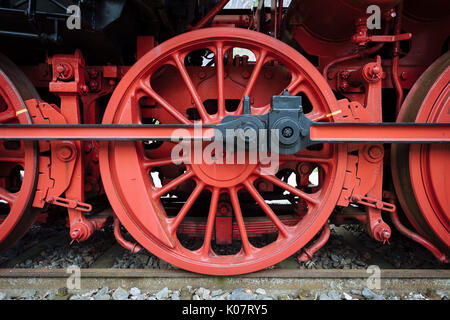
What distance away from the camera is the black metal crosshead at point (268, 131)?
1433 millimetres

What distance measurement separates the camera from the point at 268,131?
1.46m

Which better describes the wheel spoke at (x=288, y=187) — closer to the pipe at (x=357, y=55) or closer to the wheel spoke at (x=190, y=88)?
the wheel spoke at (x=190, y=88)

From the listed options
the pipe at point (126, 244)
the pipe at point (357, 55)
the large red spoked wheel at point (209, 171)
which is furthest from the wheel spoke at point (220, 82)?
the pipe at point (126, 244)

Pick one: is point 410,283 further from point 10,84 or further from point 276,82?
point 10,84

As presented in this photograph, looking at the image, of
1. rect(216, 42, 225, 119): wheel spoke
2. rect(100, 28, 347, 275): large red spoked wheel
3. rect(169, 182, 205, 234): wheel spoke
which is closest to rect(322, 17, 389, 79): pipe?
rect(100, 28, 347, 275): large red spoked wheel

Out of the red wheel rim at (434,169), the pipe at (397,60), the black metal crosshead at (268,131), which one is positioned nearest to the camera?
the black metal crosshead at (268,131)

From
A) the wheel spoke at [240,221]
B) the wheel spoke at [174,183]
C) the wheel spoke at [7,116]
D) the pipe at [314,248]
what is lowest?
the pipe at [314,248]

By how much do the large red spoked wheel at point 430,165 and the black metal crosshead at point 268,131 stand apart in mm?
130

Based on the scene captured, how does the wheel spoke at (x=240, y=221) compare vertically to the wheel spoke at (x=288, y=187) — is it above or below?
below

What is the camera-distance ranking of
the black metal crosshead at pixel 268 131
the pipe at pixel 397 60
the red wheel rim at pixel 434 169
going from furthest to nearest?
the pipe at pixel 397 60 → the red wheel rim at pixel 434 169 → the black metal crosshead at pixel 268 131

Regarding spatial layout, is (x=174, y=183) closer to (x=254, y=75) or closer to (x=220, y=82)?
(x=220, y=82)

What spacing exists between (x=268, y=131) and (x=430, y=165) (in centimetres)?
107

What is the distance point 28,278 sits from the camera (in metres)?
1.66

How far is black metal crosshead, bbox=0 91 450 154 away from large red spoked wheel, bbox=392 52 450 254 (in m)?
0.13
